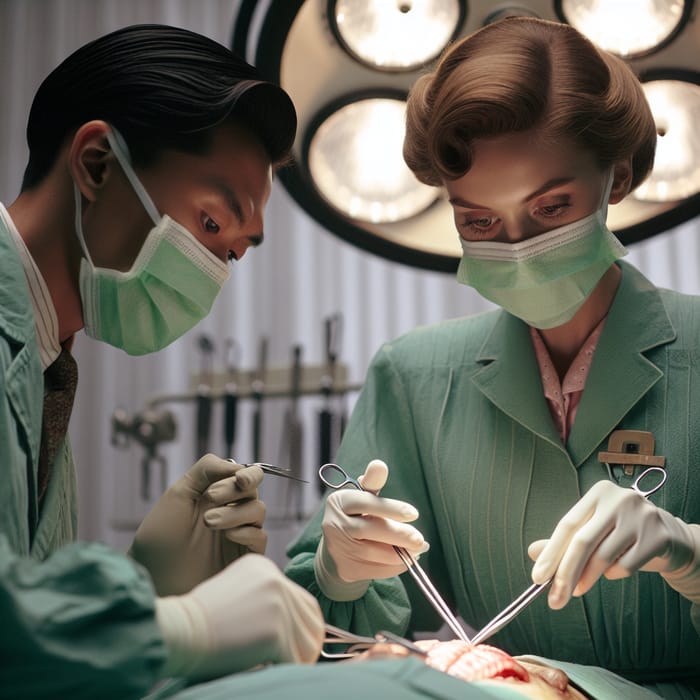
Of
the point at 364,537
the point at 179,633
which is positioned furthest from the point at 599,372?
the point at 179,633

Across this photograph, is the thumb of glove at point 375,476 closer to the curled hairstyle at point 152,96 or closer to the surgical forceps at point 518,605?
the surgical forceps at point 518,605

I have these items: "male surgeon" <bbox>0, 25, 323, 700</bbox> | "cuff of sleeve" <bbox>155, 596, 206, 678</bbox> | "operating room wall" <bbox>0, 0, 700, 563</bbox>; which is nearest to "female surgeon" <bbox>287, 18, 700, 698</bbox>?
"male surgeon" <bbox>0, 25, 323, 700</bbox>

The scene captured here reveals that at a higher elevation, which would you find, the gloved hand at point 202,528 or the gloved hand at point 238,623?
the gloved hand at point 238,623

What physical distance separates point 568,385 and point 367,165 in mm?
620

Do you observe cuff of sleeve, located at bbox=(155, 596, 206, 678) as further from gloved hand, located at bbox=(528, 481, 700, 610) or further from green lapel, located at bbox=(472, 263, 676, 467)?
green lapel, located at bbox=(472, 263, 676, 467)

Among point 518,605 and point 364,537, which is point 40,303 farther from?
point 518,605

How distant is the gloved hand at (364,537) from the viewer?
5.35 feet

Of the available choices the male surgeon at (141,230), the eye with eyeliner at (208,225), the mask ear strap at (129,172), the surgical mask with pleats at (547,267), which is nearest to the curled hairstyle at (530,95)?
the surgical mask with pleats at (547,267)

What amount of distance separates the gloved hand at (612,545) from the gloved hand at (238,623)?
1.48 feet

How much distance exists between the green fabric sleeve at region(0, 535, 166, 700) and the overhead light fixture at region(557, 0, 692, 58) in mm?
1423

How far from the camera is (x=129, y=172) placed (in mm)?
1654

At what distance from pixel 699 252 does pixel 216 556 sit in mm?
2706

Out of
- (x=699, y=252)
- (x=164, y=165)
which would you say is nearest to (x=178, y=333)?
(x=164, y=165)

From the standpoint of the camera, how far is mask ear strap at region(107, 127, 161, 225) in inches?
64.9
